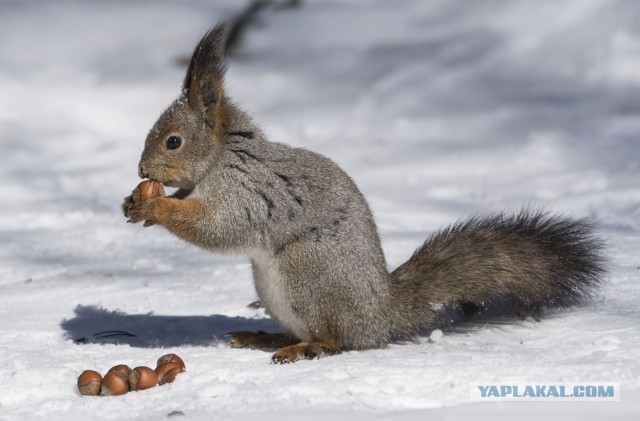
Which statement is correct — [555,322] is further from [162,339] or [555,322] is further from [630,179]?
[630,179]

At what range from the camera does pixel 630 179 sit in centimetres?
598

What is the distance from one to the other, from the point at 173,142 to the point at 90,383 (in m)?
0.97

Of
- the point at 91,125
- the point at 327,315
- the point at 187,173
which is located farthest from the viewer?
the point at 91,125

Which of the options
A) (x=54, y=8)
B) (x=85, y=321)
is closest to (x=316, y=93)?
(x=54, y=8)

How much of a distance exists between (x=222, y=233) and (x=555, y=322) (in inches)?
46.6

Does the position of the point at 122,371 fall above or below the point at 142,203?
below

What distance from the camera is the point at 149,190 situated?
10.8 ft

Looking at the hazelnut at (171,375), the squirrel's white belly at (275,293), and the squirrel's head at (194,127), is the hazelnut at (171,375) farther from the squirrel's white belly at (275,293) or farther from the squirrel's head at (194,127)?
the squirrel's head at (194,127)

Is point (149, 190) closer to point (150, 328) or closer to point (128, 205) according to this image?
point (128, 205)

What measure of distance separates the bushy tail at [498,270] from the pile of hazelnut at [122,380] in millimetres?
845

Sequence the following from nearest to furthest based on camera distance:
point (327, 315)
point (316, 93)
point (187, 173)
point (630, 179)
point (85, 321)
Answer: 1. point (327, 315)
2. point (187, 173)
3. point (85, 321)
4. point (630, 179)
5. point (316, 93)

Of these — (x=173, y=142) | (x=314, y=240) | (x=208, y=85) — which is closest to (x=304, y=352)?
(x=314, y=240)

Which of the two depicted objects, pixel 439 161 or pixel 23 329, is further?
pixel 439 161

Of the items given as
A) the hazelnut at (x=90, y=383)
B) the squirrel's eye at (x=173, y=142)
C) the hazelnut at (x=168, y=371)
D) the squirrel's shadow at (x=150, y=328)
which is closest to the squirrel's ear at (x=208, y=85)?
the squirrel's eye at (x=173, y=142)
